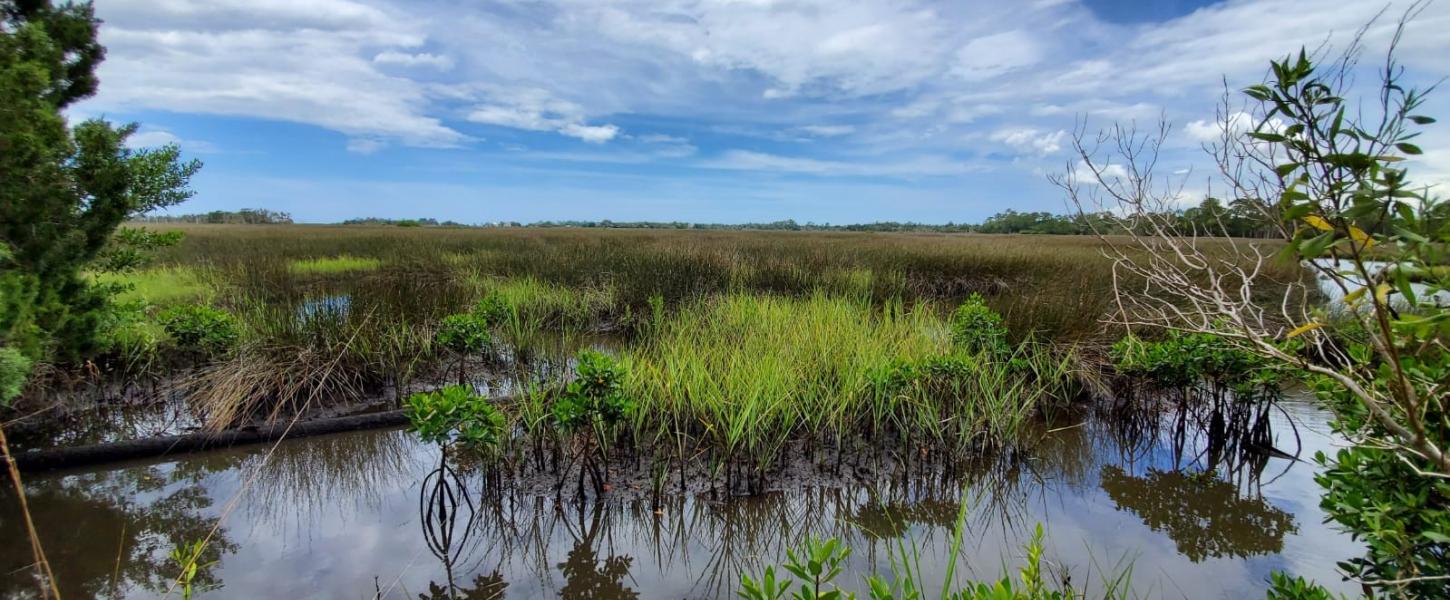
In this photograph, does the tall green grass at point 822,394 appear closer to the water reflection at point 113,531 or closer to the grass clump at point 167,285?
the water reflection at point 113,531

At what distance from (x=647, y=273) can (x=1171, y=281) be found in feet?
27.9

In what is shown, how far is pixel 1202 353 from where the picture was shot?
423cm

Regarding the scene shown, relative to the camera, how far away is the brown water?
278 centimetres

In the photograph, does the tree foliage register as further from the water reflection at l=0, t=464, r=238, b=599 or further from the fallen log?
the fallen log

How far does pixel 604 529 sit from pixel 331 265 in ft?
38.4

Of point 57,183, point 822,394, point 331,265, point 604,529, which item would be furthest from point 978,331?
point 331,265

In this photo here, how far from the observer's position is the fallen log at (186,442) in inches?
146

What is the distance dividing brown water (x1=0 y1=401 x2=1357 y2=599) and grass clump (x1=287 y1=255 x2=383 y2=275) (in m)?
8.92

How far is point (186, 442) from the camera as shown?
4062 mm

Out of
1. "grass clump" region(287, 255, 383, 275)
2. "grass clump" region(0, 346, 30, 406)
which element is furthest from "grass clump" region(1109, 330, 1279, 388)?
"grass clump" region(287, 255, 383, 275)

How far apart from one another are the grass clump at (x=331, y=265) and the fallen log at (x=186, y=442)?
8188 millimetres

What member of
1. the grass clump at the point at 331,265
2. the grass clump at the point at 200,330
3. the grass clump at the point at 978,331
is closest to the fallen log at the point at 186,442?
the grass clump at the point at 200,330

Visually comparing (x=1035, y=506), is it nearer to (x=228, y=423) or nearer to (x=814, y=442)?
(x=814, y=442)

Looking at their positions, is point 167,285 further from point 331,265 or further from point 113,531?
point 113,531
